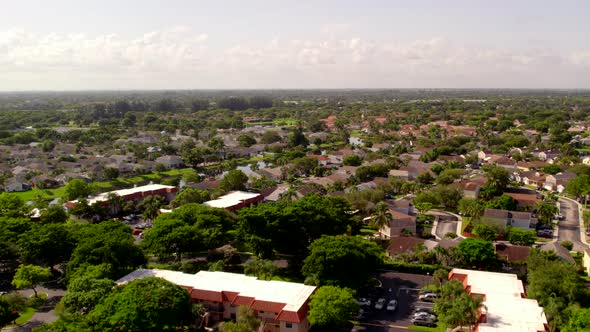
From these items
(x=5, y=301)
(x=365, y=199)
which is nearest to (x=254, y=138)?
(x=365, y=199)

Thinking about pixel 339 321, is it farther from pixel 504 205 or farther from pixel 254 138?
pixel 254 138

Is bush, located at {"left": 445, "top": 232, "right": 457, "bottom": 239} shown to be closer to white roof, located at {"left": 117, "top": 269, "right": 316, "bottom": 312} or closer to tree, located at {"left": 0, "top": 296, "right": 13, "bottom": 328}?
white roof, located at {"left": 117, "top": 269, "right": 316, "bottom": 312}

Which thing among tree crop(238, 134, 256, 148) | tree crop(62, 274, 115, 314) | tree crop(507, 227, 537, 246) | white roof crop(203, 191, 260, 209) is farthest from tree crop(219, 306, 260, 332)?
tree crop(238, 134, 256, 148)

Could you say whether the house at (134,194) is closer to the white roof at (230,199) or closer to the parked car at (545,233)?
the white roof at (230,199)

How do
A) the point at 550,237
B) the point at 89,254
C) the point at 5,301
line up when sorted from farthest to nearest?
the point at 550,237, the point at 89,254, the point at 5,301

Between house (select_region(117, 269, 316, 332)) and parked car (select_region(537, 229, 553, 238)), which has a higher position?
house (select_region(117, 269, 316, 332))

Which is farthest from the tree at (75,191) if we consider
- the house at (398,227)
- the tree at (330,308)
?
the tree at (330,308)
